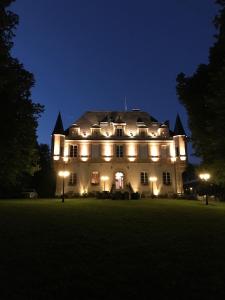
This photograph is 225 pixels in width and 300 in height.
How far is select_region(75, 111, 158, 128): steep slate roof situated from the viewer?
47756 millimetres

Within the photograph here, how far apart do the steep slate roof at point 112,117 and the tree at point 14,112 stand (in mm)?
22801

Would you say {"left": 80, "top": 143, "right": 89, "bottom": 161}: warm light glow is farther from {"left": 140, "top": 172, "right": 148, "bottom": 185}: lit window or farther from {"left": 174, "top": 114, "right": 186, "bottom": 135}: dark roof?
{"left": 174, "top": 114, "right": 186, "bottom": 135}: dark roof

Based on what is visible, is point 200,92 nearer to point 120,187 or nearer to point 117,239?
point 117,239

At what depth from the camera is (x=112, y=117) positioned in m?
49.0

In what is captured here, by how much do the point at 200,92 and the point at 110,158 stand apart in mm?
24725

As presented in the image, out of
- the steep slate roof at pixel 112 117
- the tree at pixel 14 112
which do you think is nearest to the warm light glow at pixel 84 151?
the steep slate roof at pixel 112 117

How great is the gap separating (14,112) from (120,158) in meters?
26.4

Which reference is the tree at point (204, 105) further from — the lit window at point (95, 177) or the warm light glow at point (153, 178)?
the lit window at point (95, 177)

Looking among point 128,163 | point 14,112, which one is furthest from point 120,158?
point 14,112

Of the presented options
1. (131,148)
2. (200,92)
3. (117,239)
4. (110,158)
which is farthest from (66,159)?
(117,239)

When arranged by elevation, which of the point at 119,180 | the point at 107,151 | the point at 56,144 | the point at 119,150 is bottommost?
the point at 119,180

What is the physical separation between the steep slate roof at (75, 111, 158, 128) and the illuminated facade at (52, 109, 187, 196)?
1.34 metres

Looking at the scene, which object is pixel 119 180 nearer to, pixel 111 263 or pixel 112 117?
pixel 112 117

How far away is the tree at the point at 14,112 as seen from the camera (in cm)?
1738
